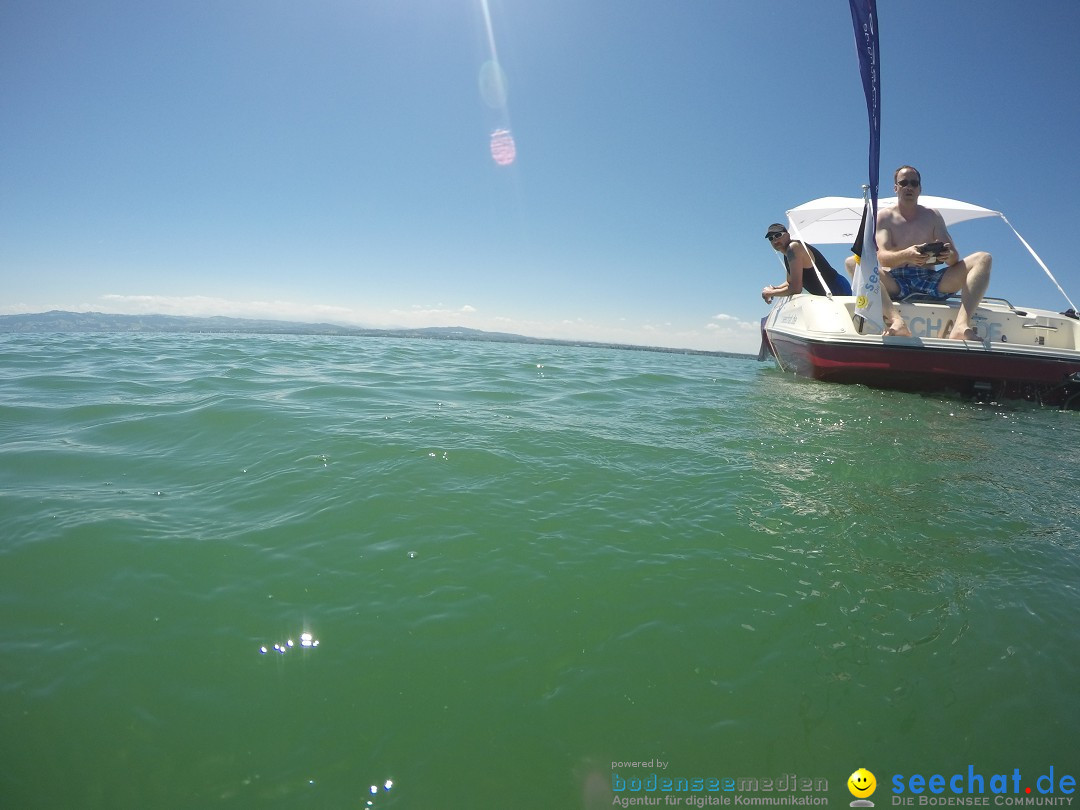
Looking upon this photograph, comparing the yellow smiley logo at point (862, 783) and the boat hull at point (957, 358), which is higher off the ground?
the boat hull at point (957, 358)

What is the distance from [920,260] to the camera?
6.54m

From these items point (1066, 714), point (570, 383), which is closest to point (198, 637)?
point (1066, 714)

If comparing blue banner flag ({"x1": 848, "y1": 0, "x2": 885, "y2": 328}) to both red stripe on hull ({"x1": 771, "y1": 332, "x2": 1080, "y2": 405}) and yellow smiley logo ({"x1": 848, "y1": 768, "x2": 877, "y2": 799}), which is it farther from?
yellow smiley logo ({"x1": 848, "y1": 768, "x2": 877, "y2": 799})

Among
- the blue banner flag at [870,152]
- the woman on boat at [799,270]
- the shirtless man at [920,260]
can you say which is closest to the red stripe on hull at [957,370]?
Answer: the shirtless man at [920,260]

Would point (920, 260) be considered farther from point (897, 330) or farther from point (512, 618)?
point (512, 618)

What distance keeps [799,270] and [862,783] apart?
1051 cm

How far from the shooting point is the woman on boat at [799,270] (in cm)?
927

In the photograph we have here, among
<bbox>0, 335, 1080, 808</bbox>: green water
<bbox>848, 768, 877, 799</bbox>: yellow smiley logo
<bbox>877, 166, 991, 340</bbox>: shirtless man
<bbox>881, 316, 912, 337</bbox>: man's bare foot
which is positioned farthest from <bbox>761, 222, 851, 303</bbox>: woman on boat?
<bbox>848, 768, 877, 799</bbox>: yellow smiley logo

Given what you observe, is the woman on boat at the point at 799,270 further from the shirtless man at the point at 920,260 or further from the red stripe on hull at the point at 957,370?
the red stripe on hull at the point at 957,370

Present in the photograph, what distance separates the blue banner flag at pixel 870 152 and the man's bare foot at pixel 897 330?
130mm

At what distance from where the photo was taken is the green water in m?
1.40

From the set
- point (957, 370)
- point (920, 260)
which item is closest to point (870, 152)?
point (920, 260)

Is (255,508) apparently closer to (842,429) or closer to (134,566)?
(134,566)

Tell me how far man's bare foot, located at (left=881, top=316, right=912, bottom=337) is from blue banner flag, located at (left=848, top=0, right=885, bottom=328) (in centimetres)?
13
